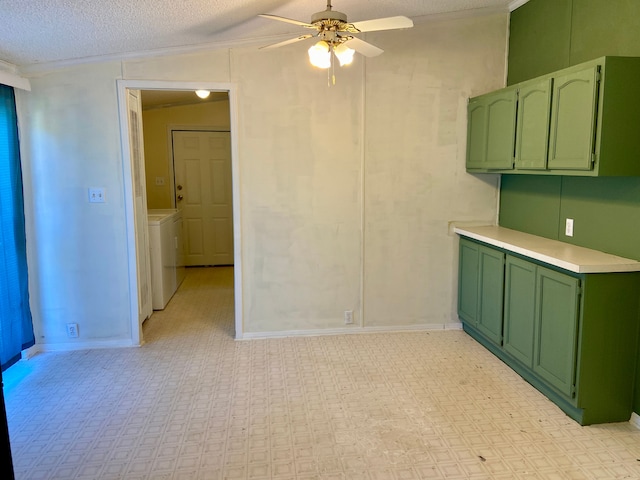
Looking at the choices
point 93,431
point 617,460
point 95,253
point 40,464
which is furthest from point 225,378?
point 617,460

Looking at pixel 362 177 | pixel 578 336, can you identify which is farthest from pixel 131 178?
pixel 578 336

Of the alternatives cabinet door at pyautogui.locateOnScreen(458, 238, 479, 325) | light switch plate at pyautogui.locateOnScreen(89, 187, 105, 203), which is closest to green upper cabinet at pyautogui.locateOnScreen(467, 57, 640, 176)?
cabinet door at pyautogui.locateOnScreen(458, 238, 479, 325)

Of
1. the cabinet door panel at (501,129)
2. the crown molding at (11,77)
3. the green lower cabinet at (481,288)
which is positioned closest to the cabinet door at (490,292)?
the green lower cabinet at (481,288)

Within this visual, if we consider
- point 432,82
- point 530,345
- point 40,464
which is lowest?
point 40,464

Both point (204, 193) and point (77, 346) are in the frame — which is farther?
point (204, 193)

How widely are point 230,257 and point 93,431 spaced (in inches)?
179

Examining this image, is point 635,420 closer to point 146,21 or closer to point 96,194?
point 146,21

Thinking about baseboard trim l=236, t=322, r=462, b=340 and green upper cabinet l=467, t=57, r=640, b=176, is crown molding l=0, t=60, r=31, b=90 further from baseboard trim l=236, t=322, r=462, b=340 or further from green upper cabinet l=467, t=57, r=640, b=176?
green upper cabinet l=467, t=57, r=640, b=176

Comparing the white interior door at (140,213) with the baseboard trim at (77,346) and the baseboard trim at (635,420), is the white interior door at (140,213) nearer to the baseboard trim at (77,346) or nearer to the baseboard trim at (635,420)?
the baseboard trim at (77,346)

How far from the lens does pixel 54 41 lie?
308 cm

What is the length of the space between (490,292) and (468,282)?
1.32 feet

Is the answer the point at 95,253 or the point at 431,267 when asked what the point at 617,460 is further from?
the point at 95,253

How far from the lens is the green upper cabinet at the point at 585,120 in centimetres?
255

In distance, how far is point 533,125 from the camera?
10.5 feet
